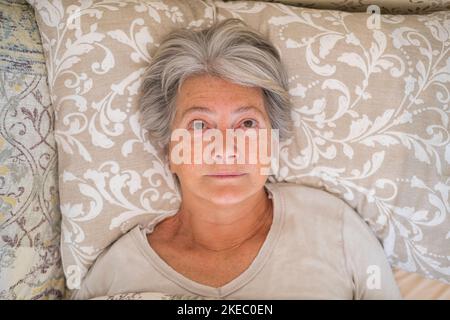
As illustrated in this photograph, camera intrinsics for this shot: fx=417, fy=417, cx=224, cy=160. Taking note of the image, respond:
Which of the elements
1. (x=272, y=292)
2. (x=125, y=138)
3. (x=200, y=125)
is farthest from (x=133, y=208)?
(x=272, y=292)

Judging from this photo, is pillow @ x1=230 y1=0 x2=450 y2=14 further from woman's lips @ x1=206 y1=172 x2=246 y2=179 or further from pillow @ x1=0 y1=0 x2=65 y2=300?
pillow @ x1=0 y1=0 x2=65 y2=300

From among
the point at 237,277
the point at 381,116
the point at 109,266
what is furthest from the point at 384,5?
the point at 109,266

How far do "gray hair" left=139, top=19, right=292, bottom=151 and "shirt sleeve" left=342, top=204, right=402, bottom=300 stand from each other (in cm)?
35

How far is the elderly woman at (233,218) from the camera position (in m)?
1.08

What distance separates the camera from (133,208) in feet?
3.93

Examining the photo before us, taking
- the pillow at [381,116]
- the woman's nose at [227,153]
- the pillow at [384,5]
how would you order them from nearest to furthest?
the woman's nose at [227,153]
the pillow at [381,116]
the pillow at [384,5]

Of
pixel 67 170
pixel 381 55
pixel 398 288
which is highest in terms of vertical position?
pixel 381 55

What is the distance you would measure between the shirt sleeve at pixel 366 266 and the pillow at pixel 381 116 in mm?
62

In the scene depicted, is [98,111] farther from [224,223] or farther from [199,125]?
[224,223]

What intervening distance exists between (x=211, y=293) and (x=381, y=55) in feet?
2.59

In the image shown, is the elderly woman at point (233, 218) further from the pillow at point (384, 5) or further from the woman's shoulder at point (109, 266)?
the pillow at point (384, 5)

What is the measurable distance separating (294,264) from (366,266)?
20cm

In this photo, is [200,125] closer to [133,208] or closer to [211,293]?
[133,208]

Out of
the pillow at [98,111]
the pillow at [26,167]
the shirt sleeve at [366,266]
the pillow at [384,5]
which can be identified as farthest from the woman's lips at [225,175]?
the pillow at [384,5]
